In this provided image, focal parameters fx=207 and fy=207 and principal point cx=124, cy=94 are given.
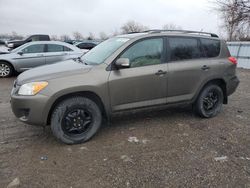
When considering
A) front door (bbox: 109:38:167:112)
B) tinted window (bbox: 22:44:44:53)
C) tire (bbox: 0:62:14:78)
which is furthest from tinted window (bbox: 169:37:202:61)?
tire (bbox: 0:62:14:78)

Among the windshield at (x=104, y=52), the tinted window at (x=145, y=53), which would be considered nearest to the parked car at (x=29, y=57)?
the windshield at (x=104, y=52)

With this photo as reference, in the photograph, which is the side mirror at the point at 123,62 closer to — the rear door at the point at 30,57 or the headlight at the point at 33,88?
the headlight at the point at 33,88

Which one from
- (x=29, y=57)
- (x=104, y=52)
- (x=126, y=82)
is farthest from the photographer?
(x=29, y=57)

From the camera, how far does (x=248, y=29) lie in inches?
692

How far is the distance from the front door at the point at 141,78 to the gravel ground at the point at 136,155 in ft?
1.95

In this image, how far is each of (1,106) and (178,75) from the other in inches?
166

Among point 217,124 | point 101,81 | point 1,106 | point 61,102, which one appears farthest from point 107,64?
point 1,106

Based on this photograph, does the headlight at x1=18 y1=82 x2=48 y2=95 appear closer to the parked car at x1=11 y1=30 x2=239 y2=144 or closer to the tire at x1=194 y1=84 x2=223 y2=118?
the parked car at x1=11 y1=30 x2=239 y2=144

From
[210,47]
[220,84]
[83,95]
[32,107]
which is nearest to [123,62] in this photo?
[83,95]

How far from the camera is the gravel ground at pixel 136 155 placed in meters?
2.51

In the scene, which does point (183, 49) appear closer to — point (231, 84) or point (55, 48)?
point (231, 84)

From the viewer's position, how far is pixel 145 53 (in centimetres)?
367

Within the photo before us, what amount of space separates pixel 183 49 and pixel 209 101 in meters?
1.29

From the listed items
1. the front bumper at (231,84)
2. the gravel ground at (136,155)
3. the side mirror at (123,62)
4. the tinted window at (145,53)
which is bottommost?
the gravel ground at (136,155)
